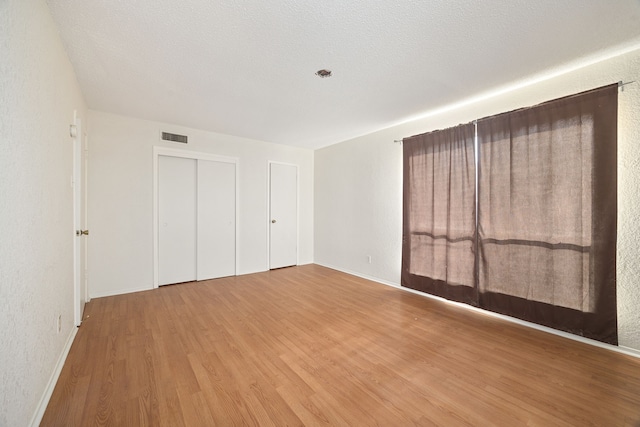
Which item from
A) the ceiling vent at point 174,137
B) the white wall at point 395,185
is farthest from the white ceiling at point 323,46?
the ceiling vent at point 174,137

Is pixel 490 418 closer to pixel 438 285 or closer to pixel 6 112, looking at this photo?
pixel 438 285

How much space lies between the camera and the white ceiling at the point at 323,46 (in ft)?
5.22

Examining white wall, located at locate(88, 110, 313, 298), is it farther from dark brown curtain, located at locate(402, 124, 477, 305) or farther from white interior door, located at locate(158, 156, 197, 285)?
dark brown curtain, located at locate(402, 124, 477, 305)

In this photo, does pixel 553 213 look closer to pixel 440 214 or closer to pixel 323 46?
pixel 440 214

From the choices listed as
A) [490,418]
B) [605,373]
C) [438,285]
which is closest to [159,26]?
[490,418]

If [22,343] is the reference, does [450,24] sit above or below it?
above

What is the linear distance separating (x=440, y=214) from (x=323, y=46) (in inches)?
→ 94.9

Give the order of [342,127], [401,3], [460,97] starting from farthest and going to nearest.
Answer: [342,127] < [460,97] < [401,3]

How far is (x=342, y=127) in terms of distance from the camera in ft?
13.0

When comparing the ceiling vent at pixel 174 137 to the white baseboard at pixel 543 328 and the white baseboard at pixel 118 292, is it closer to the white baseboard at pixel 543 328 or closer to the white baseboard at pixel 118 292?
the white baseboard at pixel 118 292

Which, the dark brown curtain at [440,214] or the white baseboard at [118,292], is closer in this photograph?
Answer: the dark brown curtain at [440,214]

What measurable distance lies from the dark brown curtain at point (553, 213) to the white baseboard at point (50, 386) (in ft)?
12.2

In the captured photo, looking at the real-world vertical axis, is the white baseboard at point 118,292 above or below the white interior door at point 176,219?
below

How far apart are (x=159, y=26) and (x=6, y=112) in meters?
1.12
